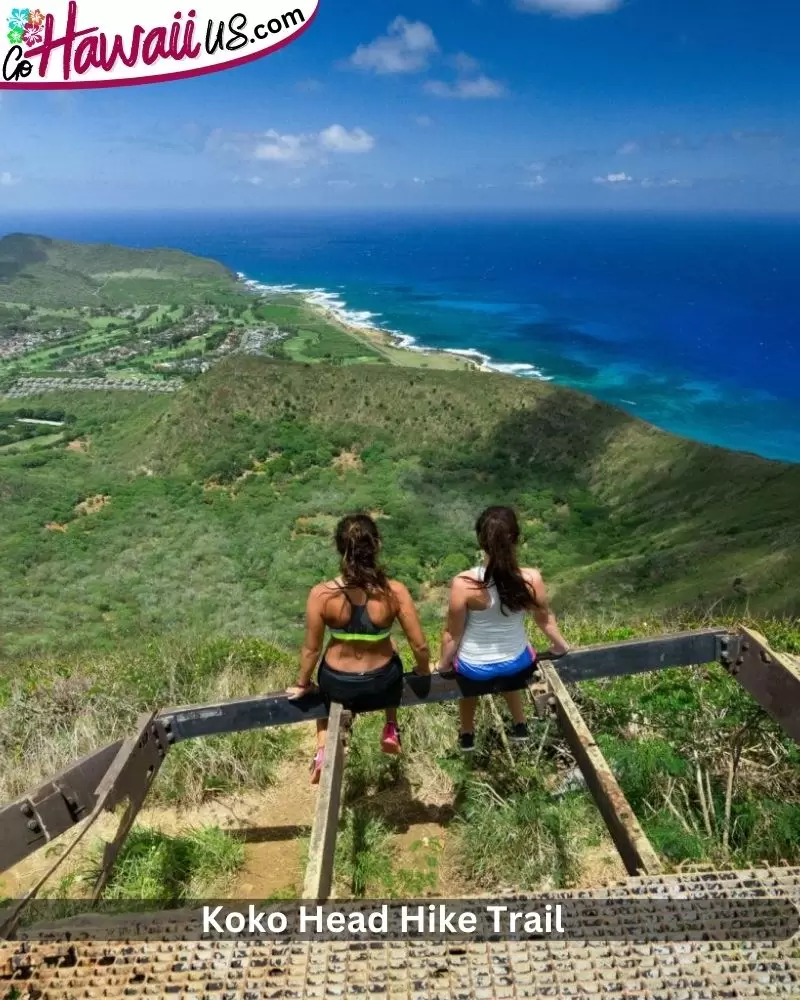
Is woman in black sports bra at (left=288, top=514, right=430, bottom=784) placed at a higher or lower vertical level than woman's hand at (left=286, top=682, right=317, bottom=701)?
higher

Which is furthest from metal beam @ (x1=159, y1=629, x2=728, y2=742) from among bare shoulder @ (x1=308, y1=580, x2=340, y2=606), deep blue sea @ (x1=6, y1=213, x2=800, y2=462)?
deep blue sea @ (x1=6, y1=213, x2=800, y2=462)

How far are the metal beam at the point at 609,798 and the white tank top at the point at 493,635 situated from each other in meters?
0.30

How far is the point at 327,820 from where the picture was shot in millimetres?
2252

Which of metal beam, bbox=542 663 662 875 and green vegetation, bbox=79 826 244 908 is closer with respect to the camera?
metal beam, bbox=542 663 662 875

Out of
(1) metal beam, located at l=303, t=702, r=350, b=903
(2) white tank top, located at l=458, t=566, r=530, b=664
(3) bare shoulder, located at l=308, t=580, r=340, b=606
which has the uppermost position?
(3) bare shoulder, located at l=308, t=580, r=340, b=606

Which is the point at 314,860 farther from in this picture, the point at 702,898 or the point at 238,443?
the point at 238,443

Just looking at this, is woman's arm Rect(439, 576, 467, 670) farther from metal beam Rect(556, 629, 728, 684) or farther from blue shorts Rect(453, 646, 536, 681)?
metal beam Rect(556, 629, 728, 684)

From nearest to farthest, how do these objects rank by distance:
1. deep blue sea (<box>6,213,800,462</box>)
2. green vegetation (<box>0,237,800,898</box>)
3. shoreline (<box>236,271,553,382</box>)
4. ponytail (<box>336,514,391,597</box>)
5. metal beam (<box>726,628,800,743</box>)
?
metal beam (<box>726,628,800,743</box>) < ponytail (<box>336,514,391,597</box>) < green vegetation (<box>0,237,800,898</box>) < deep blue sea (<box>6,213,800,462</box>) < shoreline (<box>236,271,553,382</box>)

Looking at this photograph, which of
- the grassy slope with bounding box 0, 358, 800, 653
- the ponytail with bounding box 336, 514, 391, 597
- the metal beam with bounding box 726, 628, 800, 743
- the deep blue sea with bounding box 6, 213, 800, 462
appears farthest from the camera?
the deep blue sea with bounding box 6, 213, 800, 462

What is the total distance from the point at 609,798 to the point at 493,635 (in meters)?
0.99

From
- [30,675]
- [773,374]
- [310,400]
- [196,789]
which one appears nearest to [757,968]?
[196,789]

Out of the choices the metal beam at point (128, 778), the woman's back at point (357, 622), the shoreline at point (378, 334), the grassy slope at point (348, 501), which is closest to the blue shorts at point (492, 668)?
the woman's back at point (357, 622)

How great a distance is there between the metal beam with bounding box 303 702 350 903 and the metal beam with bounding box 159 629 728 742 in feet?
0.83

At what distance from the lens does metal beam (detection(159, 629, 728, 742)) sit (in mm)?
2910
